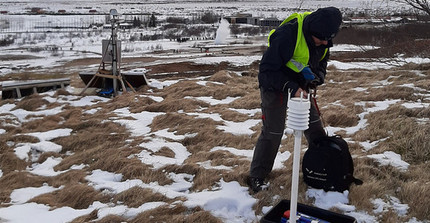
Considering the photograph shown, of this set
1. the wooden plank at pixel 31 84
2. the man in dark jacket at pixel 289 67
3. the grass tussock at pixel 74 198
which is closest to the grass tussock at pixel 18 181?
the grass tussock at pixel 74 198

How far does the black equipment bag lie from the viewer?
10.7 ft

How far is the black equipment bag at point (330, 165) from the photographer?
3273mm

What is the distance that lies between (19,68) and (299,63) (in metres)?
19.8

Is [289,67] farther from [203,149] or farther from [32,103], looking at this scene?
[32,103]

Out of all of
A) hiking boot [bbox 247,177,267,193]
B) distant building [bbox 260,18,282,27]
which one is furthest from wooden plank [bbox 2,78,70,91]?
distant building [bbox 260,18,282,27]

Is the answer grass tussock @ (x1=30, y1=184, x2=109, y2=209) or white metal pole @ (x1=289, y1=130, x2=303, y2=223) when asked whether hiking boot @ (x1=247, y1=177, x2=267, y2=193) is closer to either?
white metal pole @ (x1=289, y1=130, x2=303, y2=223)

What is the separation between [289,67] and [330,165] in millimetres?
872

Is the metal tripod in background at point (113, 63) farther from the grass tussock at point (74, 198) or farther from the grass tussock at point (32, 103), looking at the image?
the grass tussock at point (74, 198)

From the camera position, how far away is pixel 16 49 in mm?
29047

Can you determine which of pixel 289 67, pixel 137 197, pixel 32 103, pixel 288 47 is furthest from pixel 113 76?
pixel 288 47

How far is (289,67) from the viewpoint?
10.6 feet

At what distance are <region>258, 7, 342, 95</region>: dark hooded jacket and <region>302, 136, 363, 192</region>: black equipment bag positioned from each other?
0.54 m

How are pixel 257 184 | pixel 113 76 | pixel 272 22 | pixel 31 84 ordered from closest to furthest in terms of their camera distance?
pixel 257 184 → pixel 113 76 → pixel 31 84 → pixel 272 22

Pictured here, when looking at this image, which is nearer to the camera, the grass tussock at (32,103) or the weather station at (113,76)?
the grass tussock at (32,103)
